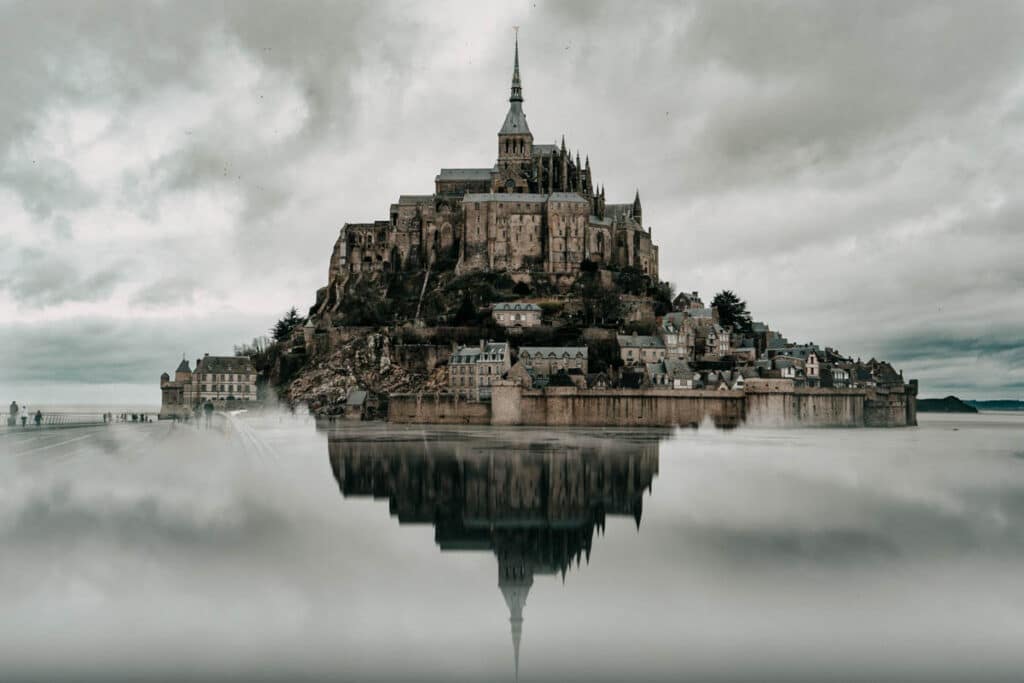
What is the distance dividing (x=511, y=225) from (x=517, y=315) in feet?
30.5

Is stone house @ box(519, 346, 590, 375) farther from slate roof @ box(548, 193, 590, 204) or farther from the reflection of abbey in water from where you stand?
the reflection of abbey in water

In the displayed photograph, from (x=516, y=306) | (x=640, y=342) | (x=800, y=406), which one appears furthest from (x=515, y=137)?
(x=800, y=406)

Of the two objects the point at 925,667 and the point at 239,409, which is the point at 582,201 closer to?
the point at 239,409

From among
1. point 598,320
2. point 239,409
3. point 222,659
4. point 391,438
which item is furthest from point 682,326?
point 222,659

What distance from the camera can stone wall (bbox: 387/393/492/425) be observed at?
2110 inches

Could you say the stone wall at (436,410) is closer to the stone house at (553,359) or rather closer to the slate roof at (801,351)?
the stone house at (553,359)

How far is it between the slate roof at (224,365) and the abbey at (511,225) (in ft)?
31.8

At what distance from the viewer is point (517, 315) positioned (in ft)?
199

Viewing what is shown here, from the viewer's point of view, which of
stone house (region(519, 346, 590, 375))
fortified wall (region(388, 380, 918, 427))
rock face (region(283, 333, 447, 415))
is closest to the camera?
fortified wall (region(388, 380, 918, 427))

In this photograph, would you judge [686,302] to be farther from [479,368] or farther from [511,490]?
[511,490]

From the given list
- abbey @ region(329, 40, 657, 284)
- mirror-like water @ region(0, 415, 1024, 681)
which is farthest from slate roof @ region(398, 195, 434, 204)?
mirror-like water @ region(0, 415, 1024, 681)

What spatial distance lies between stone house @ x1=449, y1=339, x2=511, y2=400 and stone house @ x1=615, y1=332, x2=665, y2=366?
24.6 feet

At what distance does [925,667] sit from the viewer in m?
9.90

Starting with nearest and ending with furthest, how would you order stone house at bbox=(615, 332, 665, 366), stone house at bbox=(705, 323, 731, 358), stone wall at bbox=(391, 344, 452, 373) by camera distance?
stone house at bbox=(615, 332, 665, 366) → stone wall at bbox=(391, 344, 452, 373) → stone house at bbox=(705, 323, 731, 358)
